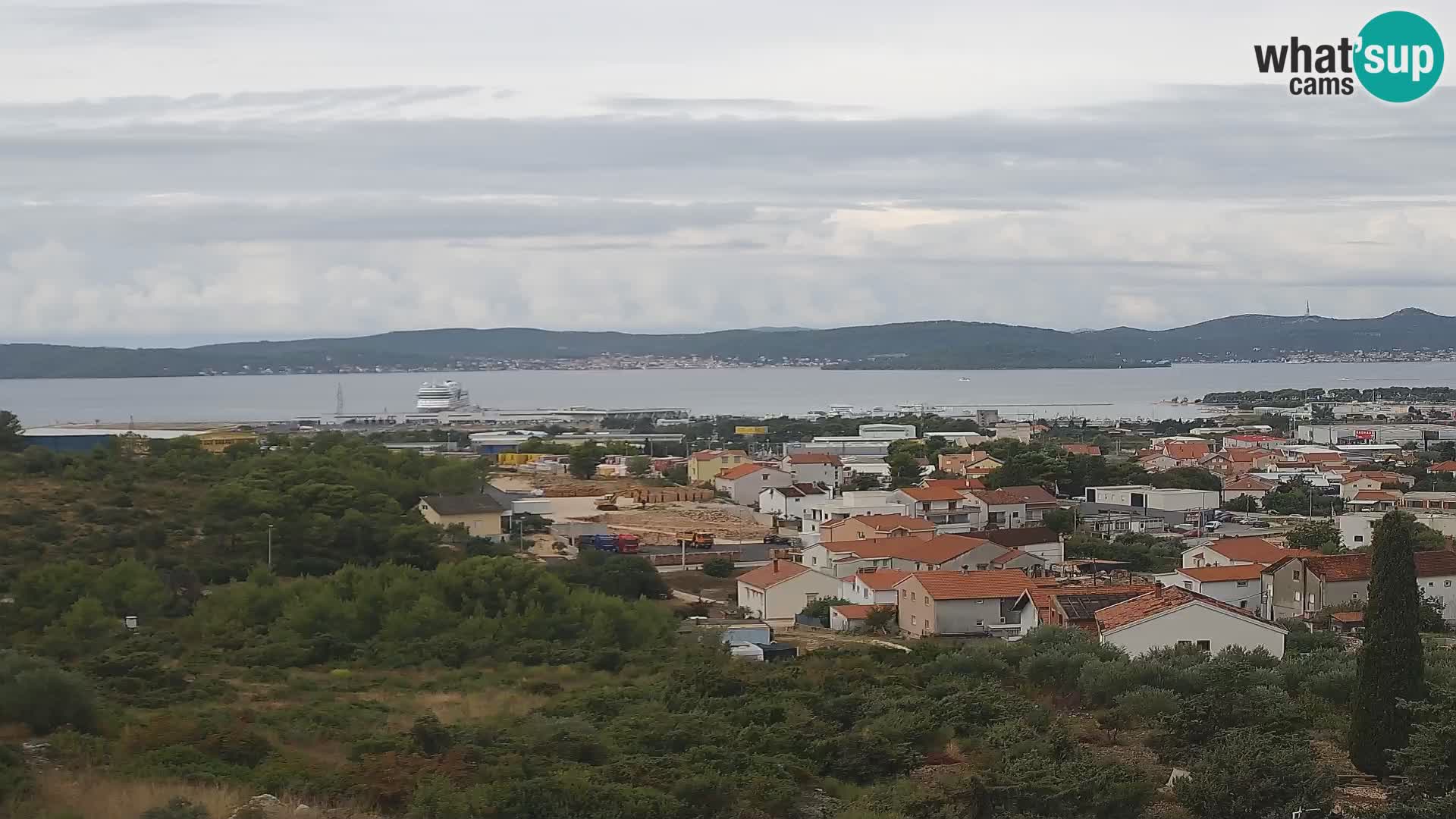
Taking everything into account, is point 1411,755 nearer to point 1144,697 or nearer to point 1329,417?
point 1144,697

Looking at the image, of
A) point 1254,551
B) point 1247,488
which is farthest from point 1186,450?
point 1254,551

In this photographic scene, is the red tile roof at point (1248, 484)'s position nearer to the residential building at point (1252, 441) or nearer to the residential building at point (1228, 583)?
the residential building at point (1252, 441)

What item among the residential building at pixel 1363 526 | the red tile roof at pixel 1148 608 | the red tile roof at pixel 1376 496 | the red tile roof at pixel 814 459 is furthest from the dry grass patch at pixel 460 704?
the red tile roof at pixel 814 459

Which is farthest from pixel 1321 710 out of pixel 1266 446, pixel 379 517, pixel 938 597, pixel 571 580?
pixel 1266 446

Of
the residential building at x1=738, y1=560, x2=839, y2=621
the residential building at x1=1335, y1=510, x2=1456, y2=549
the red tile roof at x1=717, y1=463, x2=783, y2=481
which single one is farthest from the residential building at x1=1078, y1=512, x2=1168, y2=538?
the red tile roof at x1=717, y1=463, x2=783, y2=481

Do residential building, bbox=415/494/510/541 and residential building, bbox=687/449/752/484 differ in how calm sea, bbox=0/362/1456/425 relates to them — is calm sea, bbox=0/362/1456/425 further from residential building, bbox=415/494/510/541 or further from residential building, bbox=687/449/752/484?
residential building, bbox=415/494/510/541

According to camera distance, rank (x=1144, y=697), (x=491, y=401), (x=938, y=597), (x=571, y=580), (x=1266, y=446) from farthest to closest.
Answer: (x=491, y=401), (x=1266, y=446), (x=571, y=580), (x=938, y=597), (x=1144, y=697)
